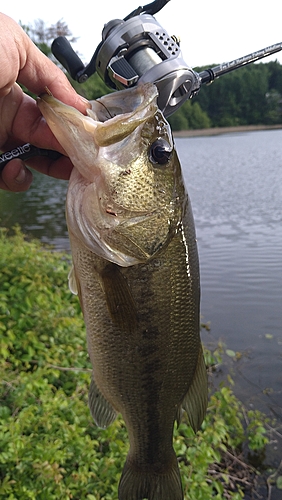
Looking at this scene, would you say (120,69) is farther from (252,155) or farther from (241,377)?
(252,155)

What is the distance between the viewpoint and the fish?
1.58 m

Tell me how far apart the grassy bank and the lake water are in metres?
0.87

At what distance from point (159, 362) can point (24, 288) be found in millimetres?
2977

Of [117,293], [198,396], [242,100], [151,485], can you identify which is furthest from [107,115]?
[242,100]

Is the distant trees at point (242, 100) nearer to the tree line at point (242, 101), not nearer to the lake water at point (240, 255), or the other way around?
the tree line at point (242, 101)

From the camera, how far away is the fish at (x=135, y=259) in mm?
1584

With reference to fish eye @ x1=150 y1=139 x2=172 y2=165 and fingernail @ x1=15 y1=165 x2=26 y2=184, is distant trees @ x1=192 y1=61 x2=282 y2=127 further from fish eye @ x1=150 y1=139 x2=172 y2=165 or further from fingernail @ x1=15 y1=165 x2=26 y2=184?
fish eye @ x1=150 y1=139 x2=172 y2=165

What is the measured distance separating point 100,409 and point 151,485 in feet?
1.31

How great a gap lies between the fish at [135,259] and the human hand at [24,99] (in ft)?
0.88

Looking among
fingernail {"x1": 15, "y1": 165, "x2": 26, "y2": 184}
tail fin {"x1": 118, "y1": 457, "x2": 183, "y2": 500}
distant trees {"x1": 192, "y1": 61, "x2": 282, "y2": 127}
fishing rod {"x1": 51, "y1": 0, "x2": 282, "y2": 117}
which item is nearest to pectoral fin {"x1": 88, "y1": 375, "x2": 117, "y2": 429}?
tail fin {"x1": 118, "y1": 457, "x2": 183, "y2": 500}

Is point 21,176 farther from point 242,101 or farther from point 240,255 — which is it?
point 242,101

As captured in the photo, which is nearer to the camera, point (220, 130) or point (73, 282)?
point (73, 282)

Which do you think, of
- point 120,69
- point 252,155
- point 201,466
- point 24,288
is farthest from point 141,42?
point 252,155

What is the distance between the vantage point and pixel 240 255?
32.0 ft
